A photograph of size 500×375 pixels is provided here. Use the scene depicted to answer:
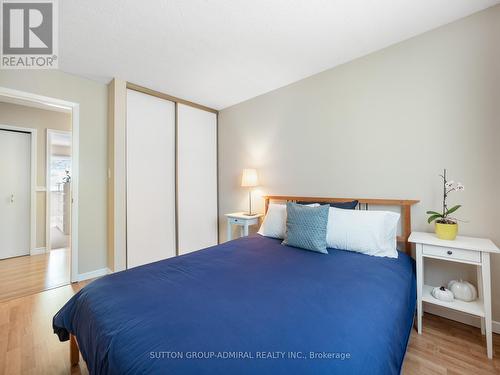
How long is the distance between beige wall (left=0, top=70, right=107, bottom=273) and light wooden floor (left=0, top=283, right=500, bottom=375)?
846 mm

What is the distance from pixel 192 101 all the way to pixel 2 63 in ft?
6.63

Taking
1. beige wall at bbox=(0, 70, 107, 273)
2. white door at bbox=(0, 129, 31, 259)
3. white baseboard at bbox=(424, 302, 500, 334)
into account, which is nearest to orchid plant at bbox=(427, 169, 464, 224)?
white baseboard at bbox=(424, 302, 500, 334)

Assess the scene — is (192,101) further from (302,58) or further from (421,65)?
(421,65)

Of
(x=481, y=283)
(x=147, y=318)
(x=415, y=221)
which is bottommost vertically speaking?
(x=481, y=283)

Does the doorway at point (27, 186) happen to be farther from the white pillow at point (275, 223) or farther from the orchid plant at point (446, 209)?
the orchid plant at point (446, 209)

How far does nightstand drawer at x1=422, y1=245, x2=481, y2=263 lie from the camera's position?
61.2 inches

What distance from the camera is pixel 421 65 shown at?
6.72 ft

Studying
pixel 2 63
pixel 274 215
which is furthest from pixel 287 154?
pixel 2 63

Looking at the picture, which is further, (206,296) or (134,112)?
(134,112)

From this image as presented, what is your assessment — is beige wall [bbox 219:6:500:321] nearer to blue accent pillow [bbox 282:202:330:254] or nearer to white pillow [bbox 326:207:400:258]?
white pillow [bbox 326:207:400:258]

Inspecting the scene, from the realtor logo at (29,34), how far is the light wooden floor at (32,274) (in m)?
2.36

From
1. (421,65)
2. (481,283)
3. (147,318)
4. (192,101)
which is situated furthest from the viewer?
(192,101)

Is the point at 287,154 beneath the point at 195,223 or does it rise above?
above

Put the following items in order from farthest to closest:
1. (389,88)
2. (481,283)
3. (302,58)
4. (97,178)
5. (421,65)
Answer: (97,178), (302,58), (389,88), (421,65), (481,283)
